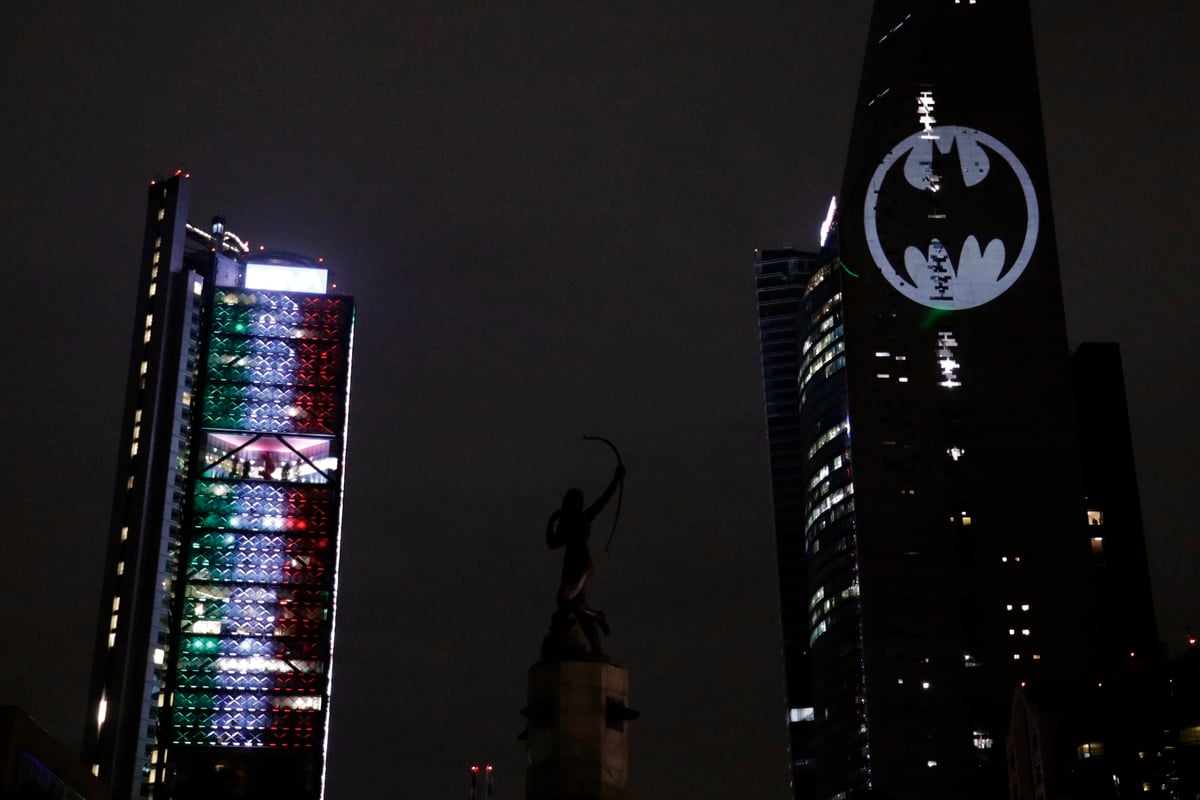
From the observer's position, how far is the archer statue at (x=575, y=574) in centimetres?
4484

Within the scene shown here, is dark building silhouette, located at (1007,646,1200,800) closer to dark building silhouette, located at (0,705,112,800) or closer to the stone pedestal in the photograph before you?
dark building silhouette, located at (0,705,112,800)

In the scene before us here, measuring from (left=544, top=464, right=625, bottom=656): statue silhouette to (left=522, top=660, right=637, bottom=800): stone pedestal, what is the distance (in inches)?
32.5

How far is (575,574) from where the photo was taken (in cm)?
4525

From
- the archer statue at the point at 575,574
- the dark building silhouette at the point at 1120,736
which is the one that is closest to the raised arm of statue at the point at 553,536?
the archer statue at the point at 575,574

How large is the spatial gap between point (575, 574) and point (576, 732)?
433 centimetres

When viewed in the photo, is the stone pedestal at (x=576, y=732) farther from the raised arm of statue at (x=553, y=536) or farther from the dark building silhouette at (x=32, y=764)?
the dark building silhouette at (x=32, y=764)

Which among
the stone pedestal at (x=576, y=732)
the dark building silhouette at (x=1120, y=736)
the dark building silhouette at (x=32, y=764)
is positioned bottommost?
the stone pedestal at (x=576, y=732)

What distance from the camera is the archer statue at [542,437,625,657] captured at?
4484cm

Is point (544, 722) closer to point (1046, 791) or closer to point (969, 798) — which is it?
point (1046, 791)

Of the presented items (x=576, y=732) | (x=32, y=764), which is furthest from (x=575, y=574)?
(x=32, y=764)

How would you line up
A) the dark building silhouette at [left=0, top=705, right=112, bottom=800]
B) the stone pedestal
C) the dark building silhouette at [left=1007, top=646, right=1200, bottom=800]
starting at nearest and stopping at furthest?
the stone pedestal → the dark building silhouette at [left=0, top=705, right=112, bottom=800] → the dark building silhouette at [left=1007, top=646, right=1200, bottom=800]

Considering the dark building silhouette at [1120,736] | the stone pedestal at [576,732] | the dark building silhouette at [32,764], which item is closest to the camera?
the stone pedestal at [576,732]

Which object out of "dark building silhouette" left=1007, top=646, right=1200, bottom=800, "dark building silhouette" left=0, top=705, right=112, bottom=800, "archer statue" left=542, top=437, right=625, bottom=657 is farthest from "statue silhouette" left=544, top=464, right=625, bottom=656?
"dark building silhouette" left=1007, top=646, right=1200, bottom=800

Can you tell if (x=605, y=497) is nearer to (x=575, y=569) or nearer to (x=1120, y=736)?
(x=575, y=569)
